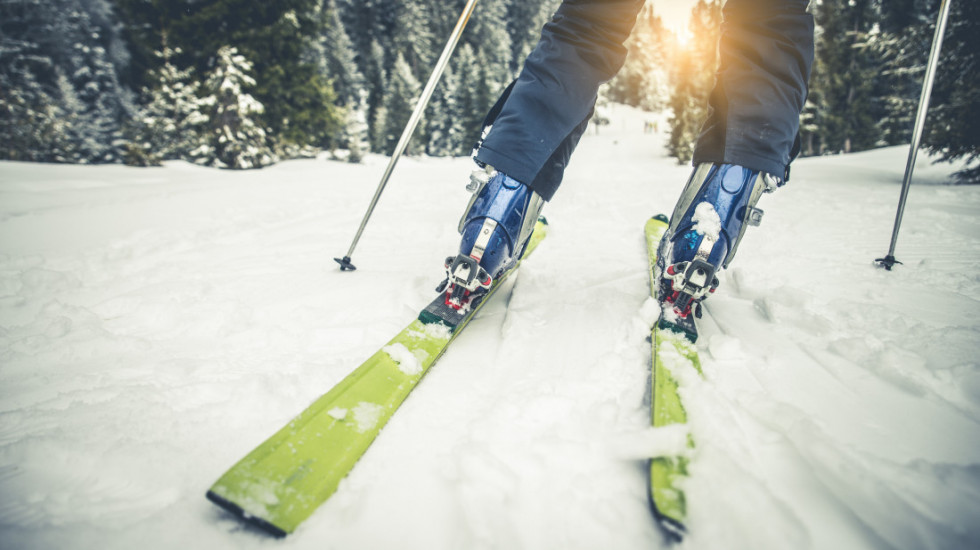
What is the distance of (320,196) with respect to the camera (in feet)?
12.6

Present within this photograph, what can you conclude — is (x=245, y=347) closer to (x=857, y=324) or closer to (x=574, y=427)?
(x=574, y=427)

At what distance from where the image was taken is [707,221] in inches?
49.7

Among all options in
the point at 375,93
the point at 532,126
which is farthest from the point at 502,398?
the point at 375,93

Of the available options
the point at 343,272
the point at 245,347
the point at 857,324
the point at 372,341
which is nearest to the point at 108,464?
the point at 245,347

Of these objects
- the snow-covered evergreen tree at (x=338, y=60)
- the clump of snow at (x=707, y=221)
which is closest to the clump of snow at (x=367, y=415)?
the clump of snow at (x=707, y=221)

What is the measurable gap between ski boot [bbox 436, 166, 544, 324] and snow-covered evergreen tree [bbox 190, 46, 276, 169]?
9.82 m

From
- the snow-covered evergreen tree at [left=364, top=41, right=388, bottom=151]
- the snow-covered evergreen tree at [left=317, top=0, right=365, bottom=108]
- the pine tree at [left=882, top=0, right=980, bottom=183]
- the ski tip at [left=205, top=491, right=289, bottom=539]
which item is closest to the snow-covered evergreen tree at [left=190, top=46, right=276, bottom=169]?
the ski tip at [left=205, top=491, right=289, bottom=539]

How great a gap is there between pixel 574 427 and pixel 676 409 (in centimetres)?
25

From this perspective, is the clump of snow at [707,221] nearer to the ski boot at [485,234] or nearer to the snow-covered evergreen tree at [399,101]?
the ski boot at [485,234]

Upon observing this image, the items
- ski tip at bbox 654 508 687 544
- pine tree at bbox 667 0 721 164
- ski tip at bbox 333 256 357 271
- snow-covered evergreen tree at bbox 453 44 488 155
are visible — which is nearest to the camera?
ski tip at bbox 654 508 687 544

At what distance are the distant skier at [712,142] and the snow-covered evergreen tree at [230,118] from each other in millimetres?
9859

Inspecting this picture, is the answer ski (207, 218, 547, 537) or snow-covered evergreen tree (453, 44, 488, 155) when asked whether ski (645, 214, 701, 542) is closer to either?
ski (207, 218, 547, 537)

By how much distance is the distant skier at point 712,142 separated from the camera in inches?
49.1

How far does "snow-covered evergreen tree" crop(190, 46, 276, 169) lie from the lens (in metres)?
8.48
